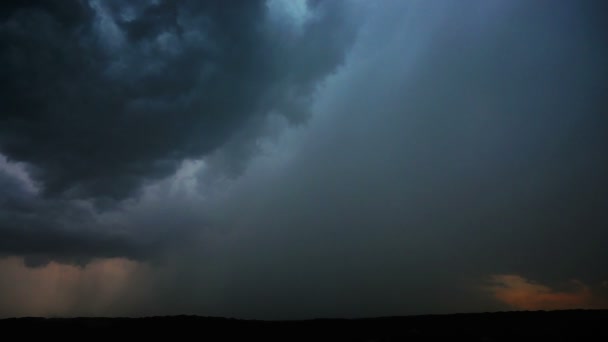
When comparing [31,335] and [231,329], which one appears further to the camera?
[231,329]

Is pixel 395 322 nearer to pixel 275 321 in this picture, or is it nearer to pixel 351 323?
pixel 351 323

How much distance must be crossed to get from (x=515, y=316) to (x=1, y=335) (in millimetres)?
9842

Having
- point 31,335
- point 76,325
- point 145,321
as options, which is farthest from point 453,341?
point 31,335

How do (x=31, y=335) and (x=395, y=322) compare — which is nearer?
(x=31, y=335)

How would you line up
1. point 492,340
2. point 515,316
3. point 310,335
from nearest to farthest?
1. point 492,340
2. point 310,335
3. point 515,316

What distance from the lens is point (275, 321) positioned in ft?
26.5

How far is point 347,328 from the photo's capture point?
7652 mm

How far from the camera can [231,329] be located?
7.73 metres

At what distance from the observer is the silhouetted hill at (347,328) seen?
7.05 metres

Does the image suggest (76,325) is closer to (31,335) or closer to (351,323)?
(31,335)

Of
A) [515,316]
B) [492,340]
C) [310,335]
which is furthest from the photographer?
[515,316]

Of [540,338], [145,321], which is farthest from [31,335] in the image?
[540,338]

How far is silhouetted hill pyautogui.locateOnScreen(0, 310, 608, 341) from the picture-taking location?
705 centimetres

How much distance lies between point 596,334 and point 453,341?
8.26 ft
